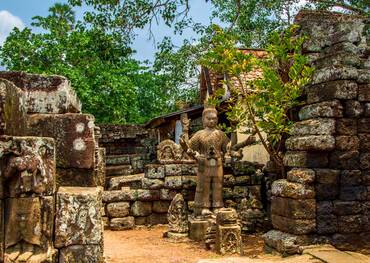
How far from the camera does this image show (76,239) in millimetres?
3336

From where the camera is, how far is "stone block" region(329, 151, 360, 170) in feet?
21.1

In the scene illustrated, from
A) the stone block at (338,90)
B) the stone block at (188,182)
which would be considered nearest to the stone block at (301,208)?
the stone block at (338,90)

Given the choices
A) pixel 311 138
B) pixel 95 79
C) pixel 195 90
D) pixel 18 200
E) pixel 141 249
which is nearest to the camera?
pixel 18 200

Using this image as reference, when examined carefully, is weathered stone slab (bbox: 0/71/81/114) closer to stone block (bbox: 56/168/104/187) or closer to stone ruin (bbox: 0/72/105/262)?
stone ruin (bbox: 0/72/105/262)

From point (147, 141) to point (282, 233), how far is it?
13.9 metres

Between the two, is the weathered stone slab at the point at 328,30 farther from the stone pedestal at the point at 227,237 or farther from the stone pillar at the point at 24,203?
the stone pillar at the point at 24,203

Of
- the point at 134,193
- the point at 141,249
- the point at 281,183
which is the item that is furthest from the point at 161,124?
the point at 281,183

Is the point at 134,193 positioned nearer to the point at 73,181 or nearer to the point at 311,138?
the point at 311,138

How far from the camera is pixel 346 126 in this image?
6.48 m

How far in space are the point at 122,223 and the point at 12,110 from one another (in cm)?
702

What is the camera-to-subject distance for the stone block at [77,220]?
3.32 m

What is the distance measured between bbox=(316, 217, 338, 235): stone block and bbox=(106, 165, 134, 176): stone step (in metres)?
12.7

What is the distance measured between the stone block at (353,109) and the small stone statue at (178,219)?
4040 millimetres

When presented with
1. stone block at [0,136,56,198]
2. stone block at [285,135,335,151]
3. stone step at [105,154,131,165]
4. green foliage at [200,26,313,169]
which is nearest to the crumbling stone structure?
stone block at [285,135,335,151]
